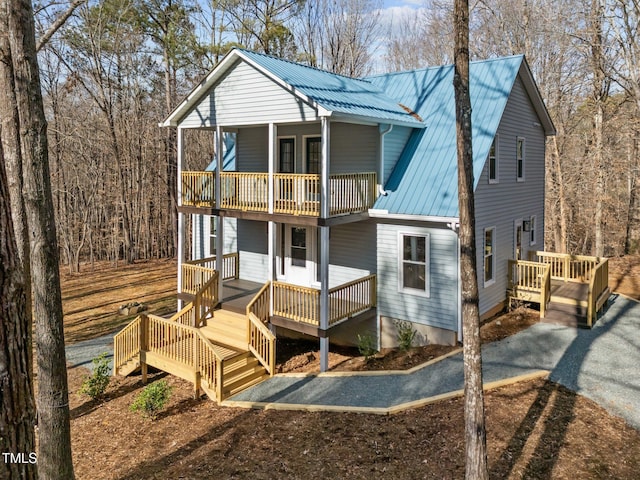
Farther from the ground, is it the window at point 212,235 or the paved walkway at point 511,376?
the window at point 212,235

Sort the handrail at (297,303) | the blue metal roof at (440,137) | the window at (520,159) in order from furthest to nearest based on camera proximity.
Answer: the window at (520,159) < the blue metal roof at (440,137) < the handrail at (297,303)

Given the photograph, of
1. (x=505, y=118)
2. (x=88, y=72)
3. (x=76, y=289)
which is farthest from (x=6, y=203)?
(x=88, y=72)

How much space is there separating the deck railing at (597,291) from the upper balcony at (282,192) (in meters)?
6.42

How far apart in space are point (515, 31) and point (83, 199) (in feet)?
87.1

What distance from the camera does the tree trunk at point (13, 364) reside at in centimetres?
302

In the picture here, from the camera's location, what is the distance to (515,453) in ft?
23.4

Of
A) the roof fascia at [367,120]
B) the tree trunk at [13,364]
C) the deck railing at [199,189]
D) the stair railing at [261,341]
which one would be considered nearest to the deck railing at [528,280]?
the roof fascia at [367,120]

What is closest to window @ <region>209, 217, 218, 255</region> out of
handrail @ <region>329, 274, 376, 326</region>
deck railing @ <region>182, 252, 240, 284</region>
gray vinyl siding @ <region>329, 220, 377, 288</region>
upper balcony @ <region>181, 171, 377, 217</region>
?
deck railing @ <region>182, 252, 240, 284</region>

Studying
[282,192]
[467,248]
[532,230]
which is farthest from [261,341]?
[532,230]

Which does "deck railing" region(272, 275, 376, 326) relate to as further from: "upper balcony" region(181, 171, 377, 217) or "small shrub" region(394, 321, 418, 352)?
"upper balcony" region(181, 171, 377, 217)

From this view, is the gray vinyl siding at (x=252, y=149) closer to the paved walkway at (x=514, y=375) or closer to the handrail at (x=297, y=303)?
the handrail at (x=297, y=303)

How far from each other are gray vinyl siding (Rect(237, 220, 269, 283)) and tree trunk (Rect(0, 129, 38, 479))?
13083 mm

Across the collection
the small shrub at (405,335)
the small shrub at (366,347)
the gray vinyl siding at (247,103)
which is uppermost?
the gray vinyl siding at (247,103)

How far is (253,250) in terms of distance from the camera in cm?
1673
